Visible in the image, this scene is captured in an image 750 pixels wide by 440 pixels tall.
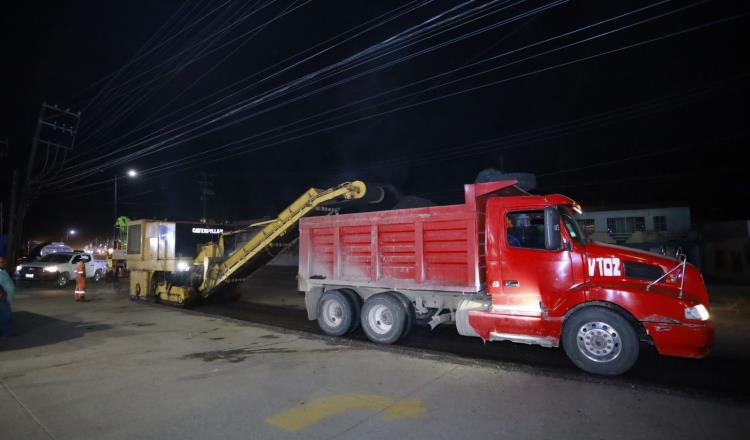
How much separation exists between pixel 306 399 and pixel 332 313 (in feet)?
12.4

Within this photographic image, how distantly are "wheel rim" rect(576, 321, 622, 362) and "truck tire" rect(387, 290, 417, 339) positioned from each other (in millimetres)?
2879

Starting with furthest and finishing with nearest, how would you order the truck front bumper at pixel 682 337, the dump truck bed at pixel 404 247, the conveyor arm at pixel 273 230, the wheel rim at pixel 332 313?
the conveyor arm at pixel 273 230 → the wheel rim at pixel 332 313 → the dump truck bed at pixel 404 247 → the truck front bumper at pixel 682 337

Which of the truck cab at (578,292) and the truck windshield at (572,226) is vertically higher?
the truck windshield at (572,226)

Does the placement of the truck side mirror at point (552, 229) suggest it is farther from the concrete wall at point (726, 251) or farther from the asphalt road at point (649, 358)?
the concrete wall at point (726, 251)

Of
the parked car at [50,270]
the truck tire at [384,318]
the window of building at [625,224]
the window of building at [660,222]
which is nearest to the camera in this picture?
the truck tire at [384,318]

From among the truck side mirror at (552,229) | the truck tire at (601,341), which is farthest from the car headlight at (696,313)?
Answer: the truck side mirror at (552,229)

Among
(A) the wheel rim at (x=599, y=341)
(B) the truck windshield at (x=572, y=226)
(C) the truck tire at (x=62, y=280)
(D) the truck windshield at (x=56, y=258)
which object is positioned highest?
(B) the truck windshield at (x=572, y=226)

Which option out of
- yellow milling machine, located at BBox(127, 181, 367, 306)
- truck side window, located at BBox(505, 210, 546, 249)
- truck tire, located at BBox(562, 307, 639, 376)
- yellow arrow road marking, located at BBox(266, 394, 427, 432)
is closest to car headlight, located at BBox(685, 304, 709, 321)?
truck tire, located at BBox(562, 307, 639, 376)

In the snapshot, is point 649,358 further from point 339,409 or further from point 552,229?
point 339,409

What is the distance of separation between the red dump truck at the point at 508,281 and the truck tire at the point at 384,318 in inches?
0.8

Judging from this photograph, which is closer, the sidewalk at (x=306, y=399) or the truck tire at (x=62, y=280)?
the sidewalk at (x=306, y=399)

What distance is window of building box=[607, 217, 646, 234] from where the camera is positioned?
29531mm

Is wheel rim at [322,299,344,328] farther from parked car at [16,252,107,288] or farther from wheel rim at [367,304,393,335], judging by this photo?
parked car at [16,252,107,288]

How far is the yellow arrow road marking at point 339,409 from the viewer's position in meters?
4.29
